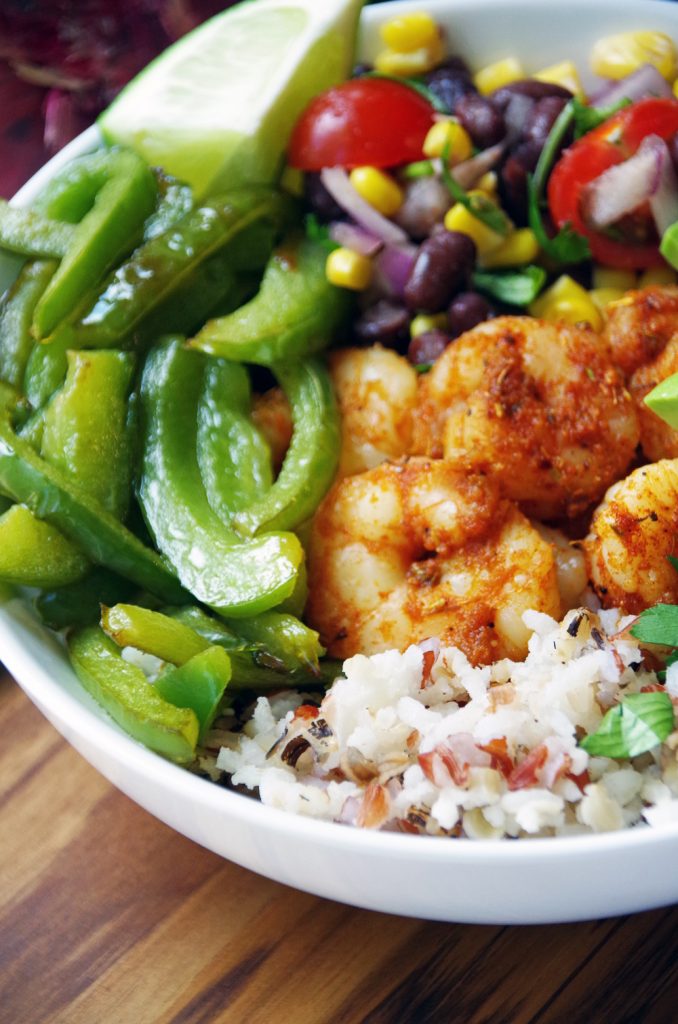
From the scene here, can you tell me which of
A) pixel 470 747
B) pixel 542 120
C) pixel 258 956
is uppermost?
pixel 542 120

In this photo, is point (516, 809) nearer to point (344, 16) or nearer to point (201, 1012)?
point (201, 1012)

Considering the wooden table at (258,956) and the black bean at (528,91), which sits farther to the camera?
the black bean at (528,91)

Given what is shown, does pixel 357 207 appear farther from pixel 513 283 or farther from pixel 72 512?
pixel 72 512

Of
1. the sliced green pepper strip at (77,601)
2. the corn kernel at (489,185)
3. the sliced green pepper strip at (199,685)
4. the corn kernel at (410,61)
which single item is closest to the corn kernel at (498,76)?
the corn kernel at (410,61)

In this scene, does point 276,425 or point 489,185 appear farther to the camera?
point 489,185

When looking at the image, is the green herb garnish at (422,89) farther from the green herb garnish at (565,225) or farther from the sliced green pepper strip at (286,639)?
the sliced green pepper strip at (286,639)

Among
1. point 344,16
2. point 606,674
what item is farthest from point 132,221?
point 606,674

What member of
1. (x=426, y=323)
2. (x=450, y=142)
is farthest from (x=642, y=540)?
(x=450, y=142)
